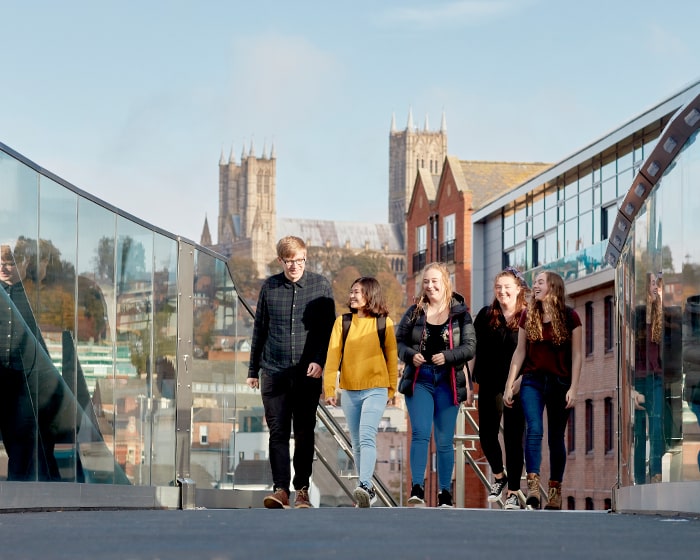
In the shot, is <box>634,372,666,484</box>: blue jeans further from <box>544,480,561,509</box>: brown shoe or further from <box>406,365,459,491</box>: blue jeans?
<box>406,365,459,491</box>: blue jeans

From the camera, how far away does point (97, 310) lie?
415 inches

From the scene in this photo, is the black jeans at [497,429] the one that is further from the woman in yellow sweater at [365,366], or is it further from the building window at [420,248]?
the building window at [420,248]

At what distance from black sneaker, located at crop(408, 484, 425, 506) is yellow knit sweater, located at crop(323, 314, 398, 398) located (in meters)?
0.66

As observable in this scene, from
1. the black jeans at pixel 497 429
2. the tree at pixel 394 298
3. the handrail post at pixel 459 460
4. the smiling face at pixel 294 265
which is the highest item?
the tree at pixel 394 298

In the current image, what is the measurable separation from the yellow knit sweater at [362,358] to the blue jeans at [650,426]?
1.81 metres

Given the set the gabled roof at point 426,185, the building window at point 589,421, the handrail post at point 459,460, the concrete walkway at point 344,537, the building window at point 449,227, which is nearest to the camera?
the concrete walkway at point 344,537

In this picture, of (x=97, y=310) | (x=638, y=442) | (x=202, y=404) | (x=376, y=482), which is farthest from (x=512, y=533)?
(x=376, y=482)

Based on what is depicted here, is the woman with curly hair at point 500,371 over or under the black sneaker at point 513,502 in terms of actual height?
over

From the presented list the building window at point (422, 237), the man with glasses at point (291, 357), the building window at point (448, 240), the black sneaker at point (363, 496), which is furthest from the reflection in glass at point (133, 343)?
the building window at point (422, 237)

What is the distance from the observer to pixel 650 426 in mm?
9070

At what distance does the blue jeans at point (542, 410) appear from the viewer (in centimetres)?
1080

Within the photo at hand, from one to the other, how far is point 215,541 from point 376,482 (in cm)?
1204

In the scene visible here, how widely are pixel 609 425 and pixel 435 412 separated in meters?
38.2

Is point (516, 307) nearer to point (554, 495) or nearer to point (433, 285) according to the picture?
point (433, 285)
